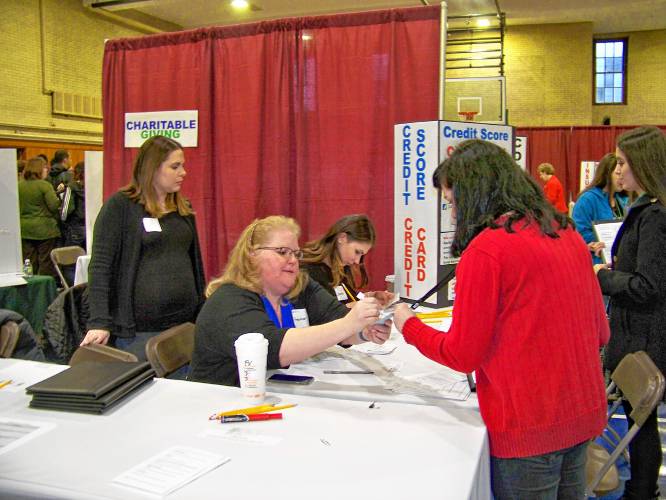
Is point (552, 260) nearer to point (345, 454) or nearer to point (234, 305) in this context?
point (345, 454)

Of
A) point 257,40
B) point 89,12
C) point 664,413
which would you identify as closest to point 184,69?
point 257,40

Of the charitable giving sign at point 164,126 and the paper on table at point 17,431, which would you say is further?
the charitable giving sign at point 164,126

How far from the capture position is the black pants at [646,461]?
232cm

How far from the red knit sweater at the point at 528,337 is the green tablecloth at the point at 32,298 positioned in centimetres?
365

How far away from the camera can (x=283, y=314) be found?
217 centimetres

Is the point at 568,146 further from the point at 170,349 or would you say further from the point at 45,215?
the point at 170,349

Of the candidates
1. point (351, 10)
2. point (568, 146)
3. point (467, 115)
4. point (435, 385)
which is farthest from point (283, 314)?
point (568, 146)

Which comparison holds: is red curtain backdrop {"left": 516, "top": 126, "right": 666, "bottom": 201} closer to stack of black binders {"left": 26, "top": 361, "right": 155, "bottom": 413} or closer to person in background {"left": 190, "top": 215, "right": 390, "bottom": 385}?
person in background {"left": 190, "top": 215, "right": 390, "bottom": 385}

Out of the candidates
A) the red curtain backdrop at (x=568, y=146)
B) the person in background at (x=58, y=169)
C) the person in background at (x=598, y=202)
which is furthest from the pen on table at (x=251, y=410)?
the red curtain backdrop at (x=568, y=146)

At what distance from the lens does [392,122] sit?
3629 millimetres

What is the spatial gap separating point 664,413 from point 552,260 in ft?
9.69

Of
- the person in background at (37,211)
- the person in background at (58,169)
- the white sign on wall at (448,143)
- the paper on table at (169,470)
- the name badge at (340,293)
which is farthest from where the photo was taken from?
the person in background at (58,169)

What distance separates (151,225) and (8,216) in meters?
2.34

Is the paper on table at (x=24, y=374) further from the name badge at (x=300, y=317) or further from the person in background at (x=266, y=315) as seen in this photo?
the name badge at (x=300, y=317)
